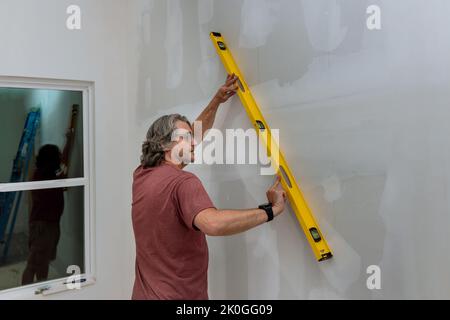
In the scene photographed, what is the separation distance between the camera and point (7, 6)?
7.63ft

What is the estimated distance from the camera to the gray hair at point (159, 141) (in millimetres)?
1684

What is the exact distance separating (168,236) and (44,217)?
1.46 meters

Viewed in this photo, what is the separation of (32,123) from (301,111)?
6.11 ft

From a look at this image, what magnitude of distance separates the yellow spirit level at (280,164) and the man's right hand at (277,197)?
27mm

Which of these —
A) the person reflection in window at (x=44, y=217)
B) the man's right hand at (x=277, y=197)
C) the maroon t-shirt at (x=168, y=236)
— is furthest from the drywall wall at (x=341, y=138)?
the person reflection in window at (x=44, y=217)

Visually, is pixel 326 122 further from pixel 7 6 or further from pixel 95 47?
pixel 7 6

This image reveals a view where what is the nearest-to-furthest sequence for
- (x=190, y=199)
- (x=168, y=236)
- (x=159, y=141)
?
(x=190, y=199) < (x=168, y=236) < (x=159, y=141)

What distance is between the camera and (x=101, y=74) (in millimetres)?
2740

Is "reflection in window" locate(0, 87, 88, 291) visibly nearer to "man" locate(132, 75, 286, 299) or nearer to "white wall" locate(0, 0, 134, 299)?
"white wall" locate(0, 0, 134, 299)

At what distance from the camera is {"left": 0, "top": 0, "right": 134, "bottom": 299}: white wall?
2.44 meters

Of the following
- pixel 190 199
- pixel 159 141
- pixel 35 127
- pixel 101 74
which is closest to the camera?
pixel 190 199

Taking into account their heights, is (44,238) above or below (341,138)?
below

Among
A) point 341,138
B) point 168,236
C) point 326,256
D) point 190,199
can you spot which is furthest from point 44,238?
point 341,138

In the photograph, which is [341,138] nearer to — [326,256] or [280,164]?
[280,164]
